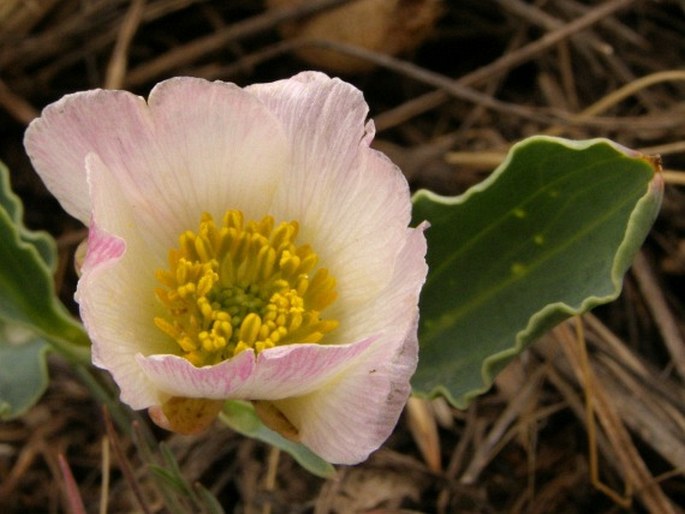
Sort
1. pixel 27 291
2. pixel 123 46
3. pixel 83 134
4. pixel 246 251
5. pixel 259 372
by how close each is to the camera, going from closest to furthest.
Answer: pixel 259 372
pixel 83 134
pixel 246 251
pixel 27 291
pixel 123 46

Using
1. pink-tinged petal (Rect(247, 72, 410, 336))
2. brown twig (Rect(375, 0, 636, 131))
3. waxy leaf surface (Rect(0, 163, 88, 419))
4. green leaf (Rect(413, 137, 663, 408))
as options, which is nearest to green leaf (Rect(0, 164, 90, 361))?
waxy leaf surface (Rect(0, 163, 88, 419))

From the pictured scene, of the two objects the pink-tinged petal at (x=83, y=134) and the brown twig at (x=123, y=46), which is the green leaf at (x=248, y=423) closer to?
the pink-tinged petal at (x=83, y=134)

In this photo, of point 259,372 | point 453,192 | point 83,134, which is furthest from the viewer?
point 453,192

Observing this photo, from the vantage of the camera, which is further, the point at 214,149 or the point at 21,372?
the point at 21,372

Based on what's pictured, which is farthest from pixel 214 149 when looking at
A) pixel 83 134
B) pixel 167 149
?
pixel 83 134

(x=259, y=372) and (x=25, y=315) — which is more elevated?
(x=259, y=372)

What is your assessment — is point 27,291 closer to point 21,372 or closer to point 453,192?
point 21,372

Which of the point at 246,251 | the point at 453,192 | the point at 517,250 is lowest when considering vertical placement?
the point at 453,192
